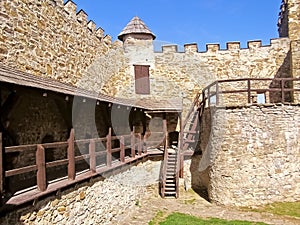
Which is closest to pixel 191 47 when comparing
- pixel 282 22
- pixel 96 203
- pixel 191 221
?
pixel 282 22

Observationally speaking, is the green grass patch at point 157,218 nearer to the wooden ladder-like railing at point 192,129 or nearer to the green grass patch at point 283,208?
the green grass patch at point 283,208

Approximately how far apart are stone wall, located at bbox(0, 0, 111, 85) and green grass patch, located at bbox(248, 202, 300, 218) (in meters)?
7.60

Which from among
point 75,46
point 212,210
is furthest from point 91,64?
point 212,210

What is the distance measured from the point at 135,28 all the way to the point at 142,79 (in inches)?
103

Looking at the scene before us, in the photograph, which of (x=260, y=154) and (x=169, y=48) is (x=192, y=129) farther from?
(x=169, y=48)

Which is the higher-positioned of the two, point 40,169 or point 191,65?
point 191,65

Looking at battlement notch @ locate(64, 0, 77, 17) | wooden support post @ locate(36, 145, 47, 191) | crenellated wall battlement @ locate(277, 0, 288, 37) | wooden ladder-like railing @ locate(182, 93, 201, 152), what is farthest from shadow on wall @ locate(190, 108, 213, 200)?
crenellated wall battlement @ locate(277, 0, 288, 37)

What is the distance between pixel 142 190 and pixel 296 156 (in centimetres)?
544

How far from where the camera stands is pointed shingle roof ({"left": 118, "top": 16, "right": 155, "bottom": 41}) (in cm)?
1602

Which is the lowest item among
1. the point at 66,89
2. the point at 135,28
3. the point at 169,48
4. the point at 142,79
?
the point at 66,89

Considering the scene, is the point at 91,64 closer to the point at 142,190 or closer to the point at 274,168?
the point at 142,190

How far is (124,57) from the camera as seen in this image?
16.2 metres

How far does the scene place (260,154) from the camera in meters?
10.5

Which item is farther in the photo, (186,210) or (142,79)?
(142,79)
